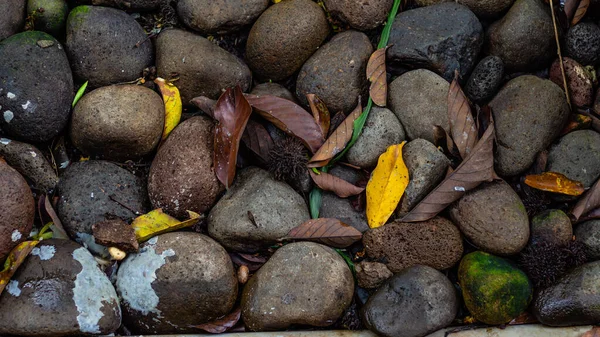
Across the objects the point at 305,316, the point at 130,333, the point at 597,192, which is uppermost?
the point at 597,192

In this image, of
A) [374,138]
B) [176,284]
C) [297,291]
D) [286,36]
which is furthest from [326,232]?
[286,36]

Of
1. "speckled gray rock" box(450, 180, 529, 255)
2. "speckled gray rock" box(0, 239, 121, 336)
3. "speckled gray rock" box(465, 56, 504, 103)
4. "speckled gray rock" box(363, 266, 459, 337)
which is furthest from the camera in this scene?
"speckled gray rock" box(465, 56, 504, 103)

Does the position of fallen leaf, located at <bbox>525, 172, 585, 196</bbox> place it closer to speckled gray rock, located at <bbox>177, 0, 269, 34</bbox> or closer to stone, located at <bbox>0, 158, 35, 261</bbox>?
speckled gray rock, located at <bbox>177, 0, 269, 34</bbox>

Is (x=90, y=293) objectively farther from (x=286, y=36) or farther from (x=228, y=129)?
(x=286, y=36)

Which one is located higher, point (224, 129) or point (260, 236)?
point (224, 129)

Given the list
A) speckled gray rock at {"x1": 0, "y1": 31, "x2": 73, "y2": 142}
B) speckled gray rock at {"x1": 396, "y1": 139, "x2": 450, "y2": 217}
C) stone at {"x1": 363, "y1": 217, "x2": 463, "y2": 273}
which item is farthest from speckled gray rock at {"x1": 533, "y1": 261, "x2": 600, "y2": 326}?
speckled gray rock at {"x1": 0, "y1": 31, "x2": 73, "y2": 142}

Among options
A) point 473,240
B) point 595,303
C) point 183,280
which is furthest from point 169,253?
point 595,303

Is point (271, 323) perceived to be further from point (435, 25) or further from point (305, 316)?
point (435, 25)
